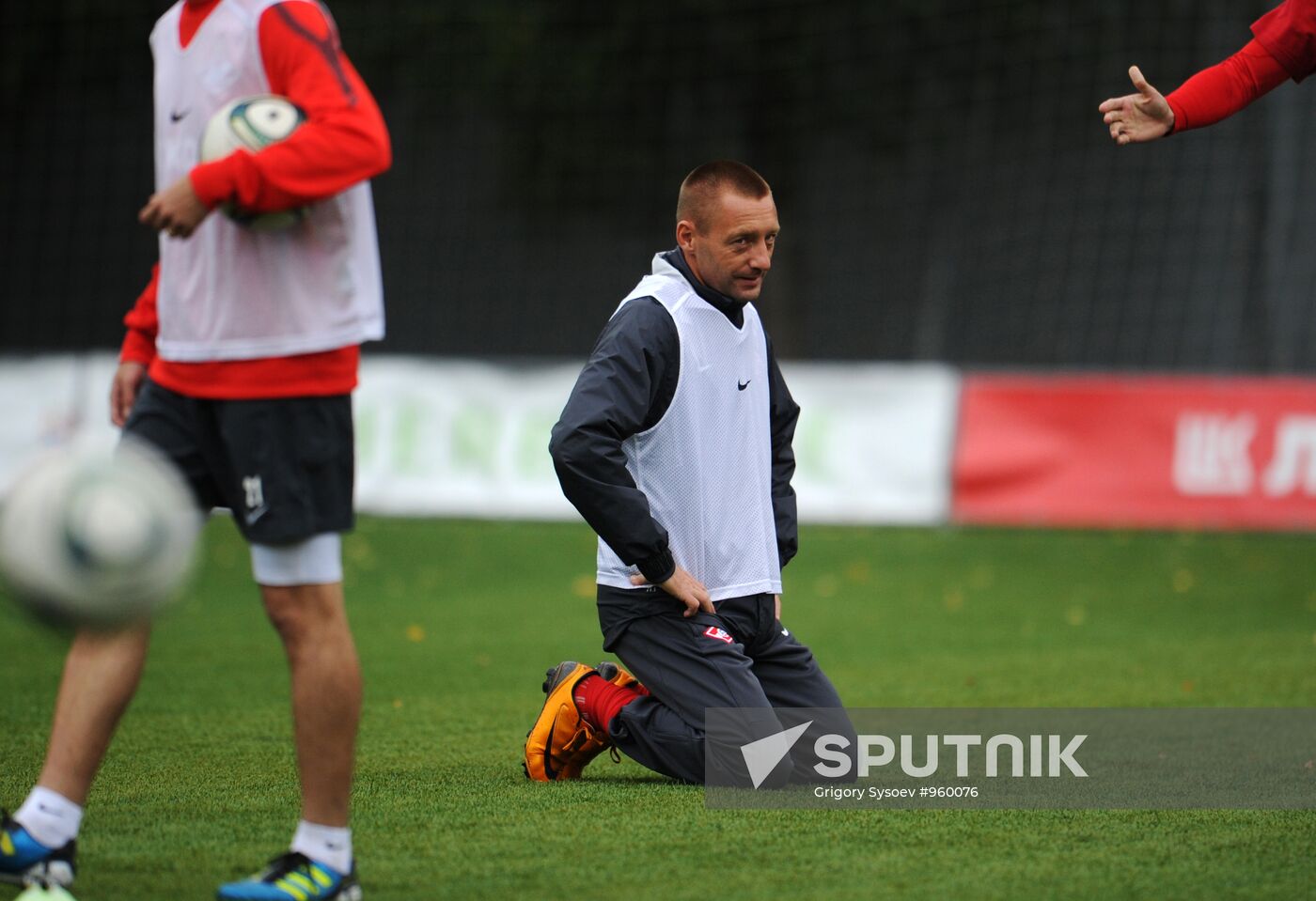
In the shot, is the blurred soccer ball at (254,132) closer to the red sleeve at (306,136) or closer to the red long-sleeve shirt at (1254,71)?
the red sleeve at (306,136)

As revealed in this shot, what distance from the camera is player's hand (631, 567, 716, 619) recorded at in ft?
14.4

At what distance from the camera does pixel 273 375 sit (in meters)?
3.25

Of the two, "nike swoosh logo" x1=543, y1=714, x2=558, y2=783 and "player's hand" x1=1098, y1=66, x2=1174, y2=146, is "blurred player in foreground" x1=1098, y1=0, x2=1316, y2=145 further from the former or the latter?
"nike swoosh logo" x1=543, y1=714, x2=558, y2=783

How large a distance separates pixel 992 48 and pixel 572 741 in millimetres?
12997

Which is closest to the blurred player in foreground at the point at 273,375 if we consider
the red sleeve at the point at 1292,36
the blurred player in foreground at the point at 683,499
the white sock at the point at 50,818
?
the white sock at the point at 50,818

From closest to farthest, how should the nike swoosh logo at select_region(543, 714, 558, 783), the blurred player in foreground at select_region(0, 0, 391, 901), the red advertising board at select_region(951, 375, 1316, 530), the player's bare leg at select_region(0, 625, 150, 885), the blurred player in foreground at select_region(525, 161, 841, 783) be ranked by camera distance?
1. the blurred player in foreground at select_region(0, 0, 391, 901)
2. the player's bare leg at select_region(0, 625, 150, 885)
3. the blurred player in foreground at select_region(525, 161, 841, 783)
4. the nike swoosh logo at select_region(543, 714, 558, 783)
5. the red advertising board at select_region(951, 375, 1316, 530)

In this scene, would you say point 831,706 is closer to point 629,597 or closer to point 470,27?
point 629,597

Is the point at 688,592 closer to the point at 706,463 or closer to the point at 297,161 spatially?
the point at 706,463

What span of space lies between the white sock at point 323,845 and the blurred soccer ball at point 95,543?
0.49 meters

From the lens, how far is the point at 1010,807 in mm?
4160

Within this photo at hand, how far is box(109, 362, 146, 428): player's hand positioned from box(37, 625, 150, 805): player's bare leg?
0.55 metres

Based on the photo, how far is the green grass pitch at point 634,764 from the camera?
3.51 m

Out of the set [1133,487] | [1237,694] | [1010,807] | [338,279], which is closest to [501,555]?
[1133,487]

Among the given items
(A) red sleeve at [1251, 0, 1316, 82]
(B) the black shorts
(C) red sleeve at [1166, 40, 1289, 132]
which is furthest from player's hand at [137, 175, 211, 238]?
(A) red sleeve at [1251, 0, 1316, 82]
